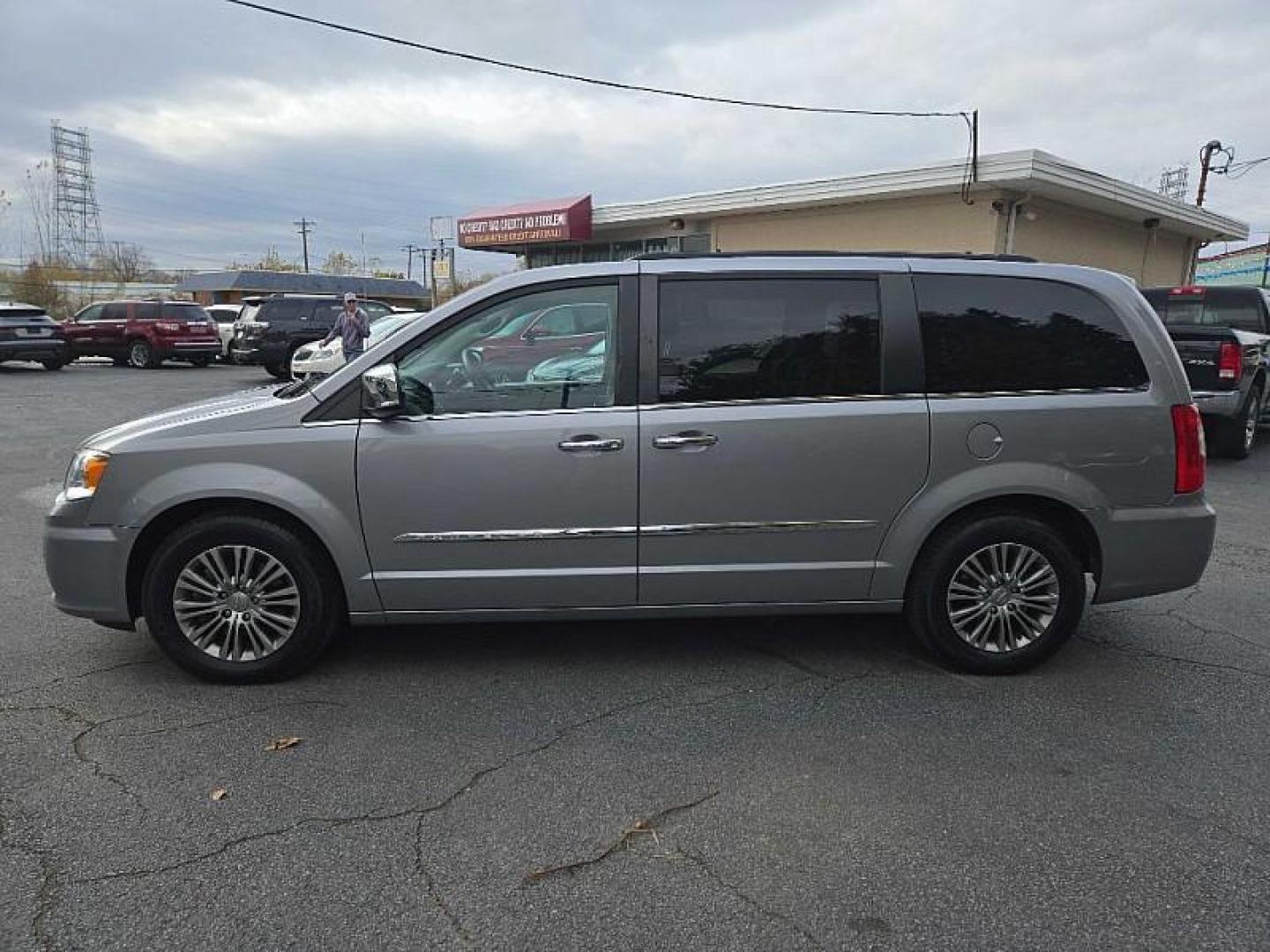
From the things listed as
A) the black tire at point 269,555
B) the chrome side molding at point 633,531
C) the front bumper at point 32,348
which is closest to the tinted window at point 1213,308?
the chrome side molding at point 633,531

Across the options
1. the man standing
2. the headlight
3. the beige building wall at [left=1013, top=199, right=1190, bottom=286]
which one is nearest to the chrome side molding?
the headlight

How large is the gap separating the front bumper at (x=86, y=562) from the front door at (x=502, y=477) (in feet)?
3.54

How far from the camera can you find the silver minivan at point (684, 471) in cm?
379

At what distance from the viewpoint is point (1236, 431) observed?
973cm

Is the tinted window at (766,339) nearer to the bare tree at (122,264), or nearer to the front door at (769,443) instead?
the front door at (769,443)

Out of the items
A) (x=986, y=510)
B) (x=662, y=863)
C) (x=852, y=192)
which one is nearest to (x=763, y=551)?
(x=986, y=510)

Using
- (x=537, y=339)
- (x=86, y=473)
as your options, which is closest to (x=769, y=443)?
(x=537, y=339)

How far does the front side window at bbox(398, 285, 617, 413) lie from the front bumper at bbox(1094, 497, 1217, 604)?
94.4 inches

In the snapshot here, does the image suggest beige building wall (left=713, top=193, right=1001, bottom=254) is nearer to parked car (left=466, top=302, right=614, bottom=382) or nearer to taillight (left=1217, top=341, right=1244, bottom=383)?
taillight (left=1217, top=341, right=1244, bottom=383)

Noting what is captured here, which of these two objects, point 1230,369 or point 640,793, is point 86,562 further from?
point 1230,369

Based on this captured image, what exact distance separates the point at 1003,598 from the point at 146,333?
2398cm

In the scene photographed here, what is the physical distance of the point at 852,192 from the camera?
1791 cm

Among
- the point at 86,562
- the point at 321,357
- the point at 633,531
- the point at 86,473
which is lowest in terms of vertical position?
the point at 86,562

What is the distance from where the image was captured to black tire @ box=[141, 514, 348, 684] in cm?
379
